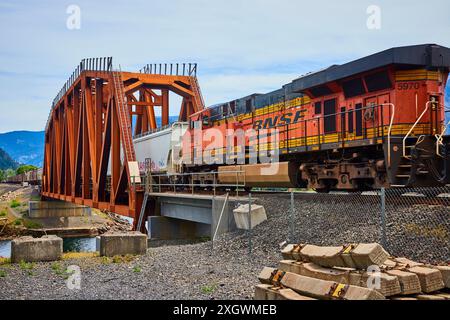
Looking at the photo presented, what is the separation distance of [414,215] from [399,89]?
4.18 metres

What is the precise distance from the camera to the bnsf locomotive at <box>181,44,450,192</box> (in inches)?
500

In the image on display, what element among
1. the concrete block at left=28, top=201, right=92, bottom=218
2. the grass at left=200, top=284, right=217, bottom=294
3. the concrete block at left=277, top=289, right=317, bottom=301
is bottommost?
the concrete block at left=28, top=201, right=92, bottom=218

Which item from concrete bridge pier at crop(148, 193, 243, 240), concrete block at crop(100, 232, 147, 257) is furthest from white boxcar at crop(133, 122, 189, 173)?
concrete block at crop(100, 232, 147, 257)

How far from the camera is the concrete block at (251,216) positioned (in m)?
14.5

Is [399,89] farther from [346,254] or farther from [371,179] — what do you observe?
[346,254]

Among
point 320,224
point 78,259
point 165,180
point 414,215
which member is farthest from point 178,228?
point 414,215

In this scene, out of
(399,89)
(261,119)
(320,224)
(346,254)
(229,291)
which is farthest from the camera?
(261,119)

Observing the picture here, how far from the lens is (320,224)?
12.5 metres

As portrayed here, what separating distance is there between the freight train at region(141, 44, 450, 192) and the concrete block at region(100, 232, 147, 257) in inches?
216

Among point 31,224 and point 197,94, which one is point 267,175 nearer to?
point 197,94

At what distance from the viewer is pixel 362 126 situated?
14367 mm

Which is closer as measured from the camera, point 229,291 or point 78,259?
point 229,291

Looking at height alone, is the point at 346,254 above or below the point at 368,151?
below

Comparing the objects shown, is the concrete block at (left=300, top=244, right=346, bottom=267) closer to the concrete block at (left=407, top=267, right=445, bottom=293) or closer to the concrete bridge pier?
the concrete block at (left=407, top=267, right=445, bottom=293)
